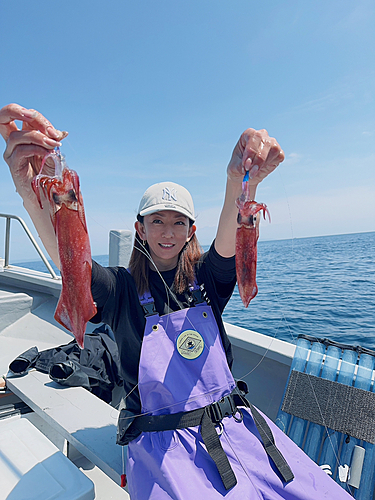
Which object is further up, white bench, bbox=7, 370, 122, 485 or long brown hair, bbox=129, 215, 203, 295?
long brown hair, bbox=129, 215, 203, 295

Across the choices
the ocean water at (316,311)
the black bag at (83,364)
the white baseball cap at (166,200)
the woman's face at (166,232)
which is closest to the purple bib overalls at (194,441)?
the woman's face at (166,232)

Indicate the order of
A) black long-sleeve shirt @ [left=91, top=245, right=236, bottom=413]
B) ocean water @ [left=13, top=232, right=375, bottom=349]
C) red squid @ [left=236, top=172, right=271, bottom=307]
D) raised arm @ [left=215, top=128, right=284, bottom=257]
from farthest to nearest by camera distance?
ocean water @ [left=13, top=232, right=375, bottom=349]
black long-sleeve shirt @ [left=91, top=245, right=236, bottom=413]
raised arm @ [left=215, top=128, right=284, bottom=257]
red squid @ [left=236, top=172, right=271, bottom=307]

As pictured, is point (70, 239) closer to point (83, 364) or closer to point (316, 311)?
point (83, 364)

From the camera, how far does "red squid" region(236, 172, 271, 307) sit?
4.74 ft

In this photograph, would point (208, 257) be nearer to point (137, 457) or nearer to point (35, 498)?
point (137, 457)

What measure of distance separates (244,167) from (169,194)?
0.69 m

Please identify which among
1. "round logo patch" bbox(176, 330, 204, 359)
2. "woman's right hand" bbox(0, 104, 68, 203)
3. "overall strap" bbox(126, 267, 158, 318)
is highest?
"woman's right hand" bbox(0, 104, 68, 203)

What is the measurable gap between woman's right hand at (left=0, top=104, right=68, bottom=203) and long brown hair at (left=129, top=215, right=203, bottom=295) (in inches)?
37.9

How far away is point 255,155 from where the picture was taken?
154cm

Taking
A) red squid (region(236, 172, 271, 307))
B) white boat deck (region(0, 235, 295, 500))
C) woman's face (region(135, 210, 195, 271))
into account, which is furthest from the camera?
white boat deck (region(0, 235, 295, 500))

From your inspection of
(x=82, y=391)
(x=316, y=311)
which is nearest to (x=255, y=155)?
(x=82, y=391)

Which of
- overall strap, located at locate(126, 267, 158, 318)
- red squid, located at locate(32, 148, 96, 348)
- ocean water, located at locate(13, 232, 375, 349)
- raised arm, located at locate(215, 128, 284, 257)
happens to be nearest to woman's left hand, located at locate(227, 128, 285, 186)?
raised arm, located at locate(215, 128, 284, 257)

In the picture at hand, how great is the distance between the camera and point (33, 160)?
1562mm

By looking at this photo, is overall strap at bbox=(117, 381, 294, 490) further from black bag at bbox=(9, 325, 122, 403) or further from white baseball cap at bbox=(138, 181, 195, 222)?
white baseball cap at bbox=(138, 181, 195, 222)
